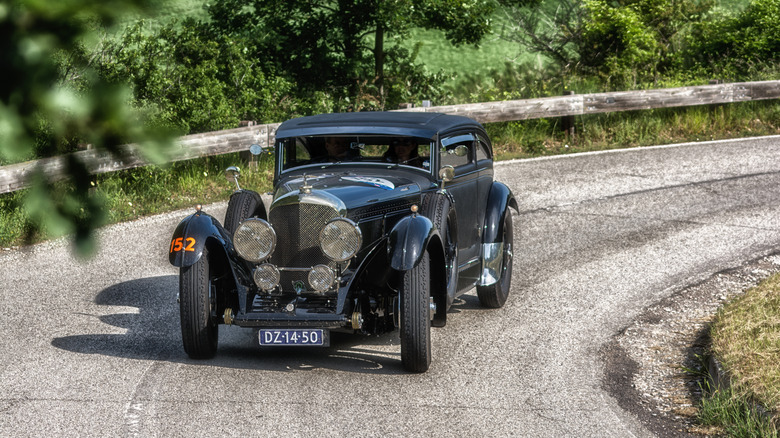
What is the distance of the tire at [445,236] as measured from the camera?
6484mm

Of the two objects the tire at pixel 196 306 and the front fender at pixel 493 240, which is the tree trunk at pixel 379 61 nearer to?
the front fender at pixel 493 240

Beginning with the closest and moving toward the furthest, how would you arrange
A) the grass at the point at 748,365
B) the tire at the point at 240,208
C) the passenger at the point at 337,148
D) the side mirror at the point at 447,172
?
the grass at the point at 748,365 → the side mirror at the point at 447,172 → the tire at the point at 240,208 → the passenger at the point at 337,148

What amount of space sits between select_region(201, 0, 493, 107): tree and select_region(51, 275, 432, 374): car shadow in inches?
385

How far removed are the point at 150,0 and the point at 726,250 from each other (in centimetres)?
900

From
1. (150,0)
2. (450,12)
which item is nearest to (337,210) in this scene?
(150,0)

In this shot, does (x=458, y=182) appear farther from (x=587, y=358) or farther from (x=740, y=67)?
(x=740, y=67)

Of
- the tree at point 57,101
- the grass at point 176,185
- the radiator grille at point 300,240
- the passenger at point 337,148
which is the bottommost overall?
the grass at point 176,185

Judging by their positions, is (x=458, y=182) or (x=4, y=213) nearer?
(x=458, y=182)

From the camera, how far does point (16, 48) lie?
1381mm

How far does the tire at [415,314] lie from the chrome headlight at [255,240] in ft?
3.23

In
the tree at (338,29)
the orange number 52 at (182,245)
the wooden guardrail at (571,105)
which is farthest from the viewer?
the tree at (338,29)

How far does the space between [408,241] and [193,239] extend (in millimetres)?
1529

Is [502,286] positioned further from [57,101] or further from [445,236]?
[57,101]

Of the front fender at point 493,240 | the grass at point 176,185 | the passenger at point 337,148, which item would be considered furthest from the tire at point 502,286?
the grass at point 176,185
